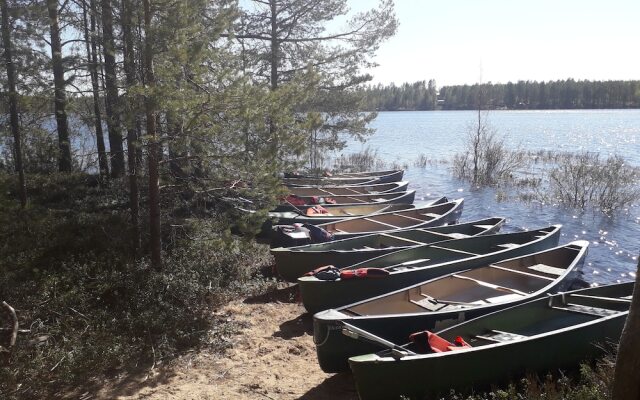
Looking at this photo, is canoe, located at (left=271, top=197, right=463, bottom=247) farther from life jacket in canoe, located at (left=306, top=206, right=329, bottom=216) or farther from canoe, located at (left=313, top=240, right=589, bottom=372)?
canoe, located at (left=313, top=240, right=589, bottom=372)

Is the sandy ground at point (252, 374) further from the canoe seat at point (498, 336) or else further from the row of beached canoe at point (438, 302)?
the canoe seat at point (498, 336)

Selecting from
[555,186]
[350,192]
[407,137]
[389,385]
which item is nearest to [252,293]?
[389,385]

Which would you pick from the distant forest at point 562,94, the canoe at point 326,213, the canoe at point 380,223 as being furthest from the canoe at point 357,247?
the distant forest at point 562,94

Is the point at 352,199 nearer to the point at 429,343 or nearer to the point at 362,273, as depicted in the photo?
the point at 362,273

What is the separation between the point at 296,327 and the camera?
6.98m

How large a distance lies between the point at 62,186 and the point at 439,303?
1132cm

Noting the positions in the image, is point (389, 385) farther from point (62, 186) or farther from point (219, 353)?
point (62, 186)

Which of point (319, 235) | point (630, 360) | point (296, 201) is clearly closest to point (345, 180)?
point (296, 201)

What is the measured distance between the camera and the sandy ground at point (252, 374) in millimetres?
5016

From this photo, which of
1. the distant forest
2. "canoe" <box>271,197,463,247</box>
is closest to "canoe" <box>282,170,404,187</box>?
"canoe" <box>271,197,463,247</box>

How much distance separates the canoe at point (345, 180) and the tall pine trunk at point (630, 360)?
Result: 12865mm

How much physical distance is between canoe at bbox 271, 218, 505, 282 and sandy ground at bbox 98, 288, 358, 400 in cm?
126

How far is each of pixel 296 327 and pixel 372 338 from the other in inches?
94.1

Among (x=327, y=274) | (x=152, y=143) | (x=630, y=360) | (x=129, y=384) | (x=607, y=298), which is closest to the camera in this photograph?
(x=630, y=360)
